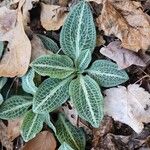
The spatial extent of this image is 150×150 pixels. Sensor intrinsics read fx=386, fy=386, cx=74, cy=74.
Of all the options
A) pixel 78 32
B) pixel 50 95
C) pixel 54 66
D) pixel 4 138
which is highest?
pixel 78 32

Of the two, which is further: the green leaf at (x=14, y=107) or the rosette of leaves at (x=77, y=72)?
the green leaf at (x=14, y=107)

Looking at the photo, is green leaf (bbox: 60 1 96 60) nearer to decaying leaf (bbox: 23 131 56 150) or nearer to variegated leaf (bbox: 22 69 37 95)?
variegated leaf (bbox: 22 69 37 95)

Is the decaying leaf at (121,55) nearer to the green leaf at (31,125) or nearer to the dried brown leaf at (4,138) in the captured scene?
the green leaf at (31,125)

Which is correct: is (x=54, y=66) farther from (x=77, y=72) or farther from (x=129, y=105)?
(x=129, y=105)

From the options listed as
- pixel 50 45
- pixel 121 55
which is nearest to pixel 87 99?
pixel 121 55

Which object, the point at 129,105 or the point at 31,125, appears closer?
the point at 129,105

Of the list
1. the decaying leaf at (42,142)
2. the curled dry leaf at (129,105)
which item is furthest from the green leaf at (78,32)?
the decaying leaf at (42,142)

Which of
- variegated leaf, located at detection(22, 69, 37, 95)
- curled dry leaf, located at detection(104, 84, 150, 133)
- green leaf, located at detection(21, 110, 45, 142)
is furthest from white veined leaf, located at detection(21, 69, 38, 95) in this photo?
curled dry leaf, located at detection(104, 84, 150, 133)
